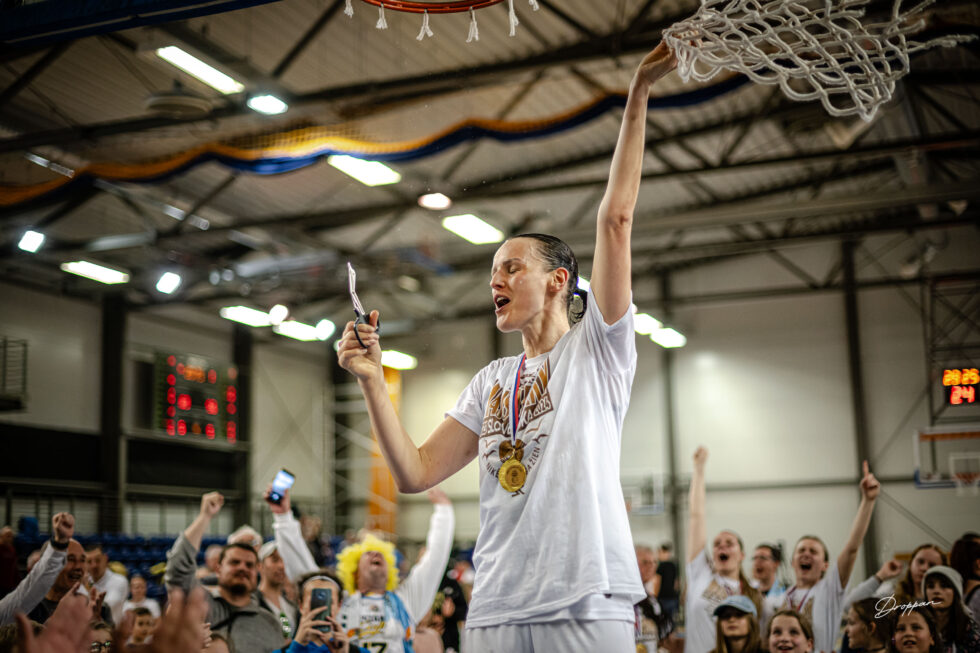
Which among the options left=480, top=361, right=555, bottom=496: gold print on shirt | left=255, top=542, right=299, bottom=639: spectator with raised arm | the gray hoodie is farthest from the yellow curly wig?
left=480, top=361, right=555, bottom=496: gold print on shirt

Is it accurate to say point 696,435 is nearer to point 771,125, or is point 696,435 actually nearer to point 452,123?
point 771,125

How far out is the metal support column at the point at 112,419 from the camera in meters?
14.3

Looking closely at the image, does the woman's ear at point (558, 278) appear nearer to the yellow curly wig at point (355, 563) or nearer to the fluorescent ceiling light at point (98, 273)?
the yellow curly wig at point (355, 563)

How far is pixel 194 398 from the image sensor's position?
1478 centimetres

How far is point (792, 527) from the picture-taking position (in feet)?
58.4

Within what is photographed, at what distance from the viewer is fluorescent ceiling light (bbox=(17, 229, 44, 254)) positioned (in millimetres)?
5277

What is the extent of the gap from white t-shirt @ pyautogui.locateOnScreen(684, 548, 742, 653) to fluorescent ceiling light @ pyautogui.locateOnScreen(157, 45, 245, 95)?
5.02 metres

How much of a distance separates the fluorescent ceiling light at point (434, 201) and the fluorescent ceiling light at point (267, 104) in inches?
122

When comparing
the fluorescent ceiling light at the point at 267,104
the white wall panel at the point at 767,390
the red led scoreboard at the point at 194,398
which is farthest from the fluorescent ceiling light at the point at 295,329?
the fluorescent ceiling light at the point at 267,104

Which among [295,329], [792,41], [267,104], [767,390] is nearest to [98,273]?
[267,104]

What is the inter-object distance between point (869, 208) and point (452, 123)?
8.33 meters

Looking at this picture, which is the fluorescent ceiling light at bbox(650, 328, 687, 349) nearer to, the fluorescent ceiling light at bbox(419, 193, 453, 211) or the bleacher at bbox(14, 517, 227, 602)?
the bleacher at bbox(14, 517, 227, 602)

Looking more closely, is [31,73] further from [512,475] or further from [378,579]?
[512,475]

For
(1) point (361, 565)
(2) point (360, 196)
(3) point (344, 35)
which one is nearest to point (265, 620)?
(1) point (361, 565)
